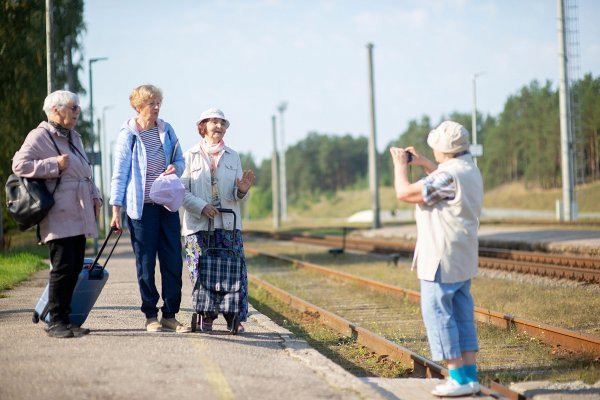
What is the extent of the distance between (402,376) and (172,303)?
2.28 meters

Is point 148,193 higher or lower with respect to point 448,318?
higher

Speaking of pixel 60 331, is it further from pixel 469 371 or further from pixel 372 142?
pixel 372 142

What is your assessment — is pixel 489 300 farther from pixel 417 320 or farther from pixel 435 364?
pixel 435 364

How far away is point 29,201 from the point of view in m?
7.31

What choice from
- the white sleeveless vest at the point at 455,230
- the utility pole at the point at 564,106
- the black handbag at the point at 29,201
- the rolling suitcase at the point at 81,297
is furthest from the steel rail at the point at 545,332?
the utility pole at the point at 564,106

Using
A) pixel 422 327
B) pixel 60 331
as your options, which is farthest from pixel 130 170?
pixel 422 327

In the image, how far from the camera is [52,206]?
7422 mm

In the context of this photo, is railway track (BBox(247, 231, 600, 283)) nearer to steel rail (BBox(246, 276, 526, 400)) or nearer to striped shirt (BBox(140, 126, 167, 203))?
steel rail (BBox(246, 276, 526, 400))

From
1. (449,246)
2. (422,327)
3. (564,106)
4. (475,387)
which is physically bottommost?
(422,327)

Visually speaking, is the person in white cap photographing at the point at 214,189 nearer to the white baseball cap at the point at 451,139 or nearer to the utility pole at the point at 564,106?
the white baseball cap at the point at 451,139

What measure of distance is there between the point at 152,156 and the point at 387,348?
3.02 meters

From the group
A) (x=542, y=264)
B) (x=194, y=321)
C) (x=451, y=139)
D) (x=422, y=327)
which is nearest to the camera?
(x=451, y=139)

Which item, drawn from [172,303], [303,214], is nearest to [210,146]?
[172,303]

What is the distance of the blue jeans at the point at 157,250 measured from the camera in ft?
26.9
